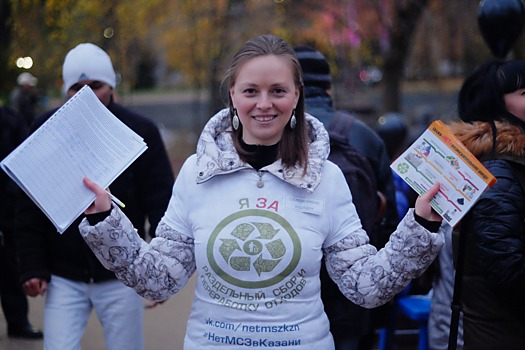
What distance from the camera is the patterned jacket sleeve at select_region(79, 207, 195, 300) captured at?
257 centimetres

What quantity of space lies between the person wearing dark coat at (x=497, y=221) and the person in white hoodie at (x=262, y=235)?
0.44 m

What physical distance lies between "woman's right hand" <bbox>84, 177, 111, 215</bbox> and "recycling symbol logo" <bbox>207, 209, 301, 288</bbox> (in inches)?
14.8

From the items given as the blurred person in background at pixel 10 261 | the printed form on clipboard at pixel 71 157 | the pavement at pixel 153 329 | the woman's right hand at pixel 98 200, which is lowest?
the pavement at pixel 153 329

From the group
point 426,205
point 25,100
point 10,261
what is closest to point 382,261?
point 426,205

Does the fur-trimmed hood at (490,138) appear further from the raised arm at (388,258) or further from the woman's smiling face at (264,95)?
the woman's smiling face at (264,95)

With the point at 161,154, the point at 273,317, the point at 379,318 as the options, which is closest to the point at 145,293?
the point at 273,317

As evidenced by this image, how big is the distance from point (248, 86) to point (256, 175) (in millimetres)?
303

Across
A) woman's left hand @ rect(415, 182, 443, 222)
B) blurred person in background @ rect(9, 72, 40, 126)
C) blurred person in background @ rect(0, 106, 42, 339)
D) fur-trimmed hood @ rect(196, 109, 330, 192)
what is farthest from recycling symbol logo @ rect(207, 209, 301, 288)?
blurred person in background @ rect(9, 72, 40, 126)

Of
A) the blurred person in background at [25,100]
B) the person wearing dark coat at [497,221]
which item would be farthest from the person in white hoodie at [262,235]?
the blurred person in background at [25,100]

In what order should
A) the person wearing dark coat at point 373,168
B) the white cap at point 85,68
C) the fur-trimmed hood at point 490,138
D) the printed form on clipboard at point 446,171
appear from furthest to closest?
1. the white cap at point 85,68
2. the person wearing dark coat at point 373,168
3. the fur-trimmed hood at point 490,138
4. the printed form on clipboard at point 446,171

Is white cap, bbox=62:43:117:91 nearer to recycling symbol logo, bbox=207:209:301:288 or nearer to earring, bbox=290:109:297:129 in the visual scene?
earring, bbox=290:109:297:129

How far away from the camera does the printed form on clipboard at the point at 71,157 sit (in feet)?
8.50

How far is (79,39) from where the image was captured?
Answer: 15.3m

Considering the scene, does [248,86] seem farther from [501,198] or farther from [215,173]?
[501,198]
